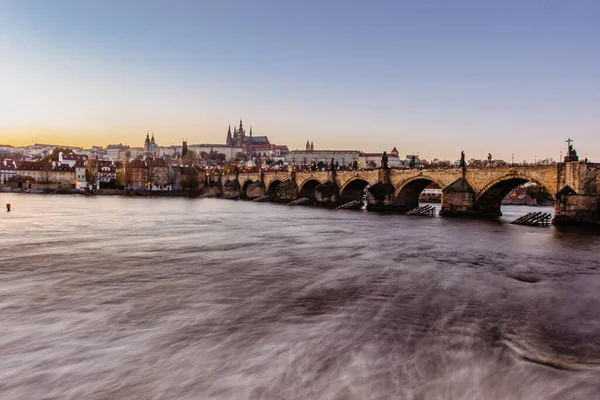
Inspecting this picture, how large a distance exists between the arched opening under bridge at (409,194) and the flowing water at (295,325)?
31.4m

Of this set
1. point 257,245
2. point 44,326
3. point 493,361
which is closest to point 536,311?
point 493,361

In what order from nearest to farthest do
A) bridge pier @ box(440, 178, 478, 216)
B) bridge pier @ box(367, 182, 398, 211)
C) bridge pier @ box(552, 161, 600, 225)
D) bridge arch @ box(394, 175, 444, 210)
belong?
bridge pier @ box(552, 161, 600, 225), bridge pier @ box(440, 178, 478, 216), bridge arch @ box(394, 175, 444, 210), bridge pier @ box(367, 182, 398, 211)

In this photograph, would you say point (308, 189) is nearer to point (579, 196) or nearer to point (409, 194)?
point (409, 194)

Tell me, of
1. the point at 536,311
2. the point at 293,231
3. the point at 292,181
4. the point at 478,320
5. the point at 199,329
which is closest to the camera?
the point at 199,329

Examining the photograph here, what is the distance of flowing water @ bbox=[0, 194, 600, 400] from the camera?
6012 millimetres

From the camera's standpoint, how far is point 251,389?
5848mm

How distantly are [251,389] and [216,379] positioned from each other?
24.2 inches

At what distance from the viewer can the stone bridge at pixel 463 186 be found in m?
29.0

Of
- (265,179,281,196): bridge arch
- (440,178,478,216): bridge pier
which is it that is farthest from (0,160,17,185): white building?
(440,178,478,216): bridge pier

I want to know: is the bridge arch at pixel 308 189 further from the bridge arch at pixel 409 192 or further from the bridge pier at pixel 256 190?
the bridge arch at pixel 409 192

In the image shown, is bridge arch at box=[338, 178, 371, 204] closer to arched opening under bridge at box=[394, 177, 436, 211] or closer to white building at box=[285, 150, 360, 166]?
arched opening under bridge at box=[394, 177, 436, 211]

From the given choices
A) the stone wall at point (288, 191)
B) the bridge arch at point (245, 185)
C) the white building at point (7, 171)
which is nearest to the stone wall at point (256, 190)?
the bridge arch at point (245, 185)

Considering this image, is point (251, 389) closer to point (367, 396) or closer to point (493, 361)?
point (367, 396)

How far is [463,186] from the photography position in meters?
39.5
